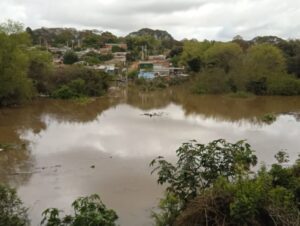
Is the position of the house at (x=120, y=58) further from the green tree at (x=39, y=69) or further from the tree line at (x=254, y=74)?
the green tree at (x=39, y=69)

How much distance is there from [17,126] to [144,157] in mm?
7506

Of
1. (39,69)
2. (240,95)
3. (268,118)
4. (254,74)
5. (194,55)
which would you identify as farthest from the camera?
(194,55)

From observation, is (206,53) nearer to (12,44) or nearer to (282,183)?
(12,44)

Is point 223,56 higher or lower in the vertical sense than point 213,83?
higher

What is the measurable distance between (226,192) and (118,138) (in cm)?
955

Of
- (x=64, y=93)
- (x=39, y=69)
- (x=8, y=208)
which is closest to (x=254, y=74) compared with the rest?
(x=64, y=93)

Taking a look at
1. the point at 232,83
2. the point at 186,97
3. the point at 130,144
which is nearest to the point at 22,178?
the point at 130,144

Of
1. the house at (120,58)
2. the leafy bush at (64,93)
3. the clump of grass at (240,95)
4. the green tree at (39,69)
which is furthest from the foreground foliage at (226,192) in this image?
the house at (120,58)

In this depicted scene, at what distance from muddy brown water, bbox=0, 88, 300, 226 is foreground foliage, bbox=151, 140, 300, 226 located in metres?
1.88

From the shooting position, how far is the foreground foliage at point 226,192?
14.3 feet

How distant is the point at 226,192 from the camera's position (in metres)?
4.68

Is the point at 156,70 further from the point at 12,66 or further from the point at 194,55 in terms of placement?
the point at 12,66

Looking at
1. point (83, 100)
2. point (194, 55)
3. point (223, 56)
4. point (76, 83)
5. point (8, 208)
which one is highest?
point (223, 56)

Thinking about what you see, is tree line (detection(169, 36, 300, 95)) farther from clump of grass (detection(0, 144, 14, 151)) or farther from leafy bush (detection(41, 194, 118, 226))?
leafy bush (detection(41, 194, 118, 226))
